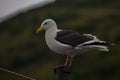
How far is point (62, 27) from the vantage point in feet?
118

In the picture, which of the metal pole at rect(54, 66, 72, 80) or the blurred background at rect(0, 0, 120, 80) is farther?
the blurred background at rect(0, 0, 120, 80)

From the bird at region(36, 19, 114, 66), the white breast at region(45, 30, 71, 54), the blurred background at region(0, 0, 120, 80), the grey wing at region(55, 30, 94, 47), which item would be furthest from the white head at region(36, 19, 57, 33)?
the blurred background at region(0, 0, 120, 80)

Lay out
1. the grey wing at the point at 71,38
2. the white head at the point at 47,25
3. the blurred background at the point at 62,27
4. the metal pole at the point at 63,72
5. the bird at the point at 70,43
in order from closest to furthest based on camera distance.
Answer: the metal pole at the point at 63,72 < the bird at the point at 70,43 < the grey wing at the point at 71,38 < the white head at the point at 47,25 < the blurred background at the point at 62,27

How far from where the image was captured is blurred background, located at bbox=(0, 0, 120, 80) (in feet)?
91.2

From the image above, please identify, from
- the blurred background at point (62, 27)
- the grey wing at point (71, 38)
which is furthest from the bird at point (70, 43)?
the blurred background at point (62, 27)

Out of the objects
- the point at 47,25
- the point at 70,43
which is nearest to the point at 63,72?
the point at 70,43

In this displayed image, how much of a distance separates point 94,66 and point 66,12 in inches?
542

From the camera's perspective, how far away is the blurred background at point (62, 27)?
1094 inches

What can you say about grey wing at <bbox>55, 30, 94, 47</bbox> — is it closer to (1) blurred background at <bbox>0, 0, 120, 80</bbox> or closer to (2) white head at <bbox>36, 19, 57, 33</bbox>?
(2) white head at <bbox>36, 19, 57, 33</bbox>

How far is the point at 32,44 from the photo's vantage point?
117 feet

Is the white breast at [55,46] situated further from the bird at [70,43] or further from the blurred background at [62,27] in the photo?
the blurred background at [62,27]

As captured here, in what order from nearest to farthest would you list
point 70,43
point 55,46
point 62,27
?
point 55,46 < point 70,43 < point 62,27

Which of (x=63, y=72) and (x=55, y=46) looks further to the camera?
(x=55, y=46)

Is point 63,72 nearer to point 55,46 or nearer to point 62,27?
point 55,46
